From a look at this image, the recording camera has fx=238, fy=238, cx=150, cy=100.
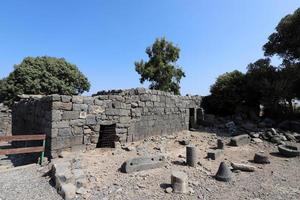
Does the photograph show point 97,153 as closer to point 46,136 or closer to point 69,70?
point 46,136

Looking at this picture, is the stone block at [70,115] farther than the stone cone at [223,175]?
Yes

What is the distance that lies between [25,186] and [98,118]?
12.7 ft

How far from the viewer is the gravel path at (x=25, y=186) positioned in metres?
4.96

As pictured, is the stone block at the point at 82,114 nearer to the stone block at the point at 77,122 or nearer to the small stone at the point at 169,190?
the stone block at the point at 77,122

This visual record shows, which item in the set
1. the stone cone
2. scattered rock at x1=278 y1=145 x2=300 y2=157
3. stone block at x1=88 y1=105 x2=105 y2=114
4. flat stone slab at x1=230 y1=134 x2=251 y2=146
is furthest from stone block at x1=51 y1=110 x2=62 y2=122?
scattered rock at x1=278 y1=145 x2=300 y2=157

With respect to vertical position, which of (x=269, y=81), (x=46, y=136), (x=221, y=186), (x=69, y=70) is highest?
(x=69, y=70)

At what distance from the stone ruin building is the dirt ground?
0.84 metres

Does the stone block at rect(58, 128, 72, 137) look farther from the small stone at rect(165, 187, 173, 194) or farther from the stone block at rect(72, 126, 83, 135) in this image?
the small stone at rect(165, 187, 173, 194)

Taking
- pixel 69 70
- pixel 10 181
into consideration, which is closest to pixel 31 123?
pixel 10 181

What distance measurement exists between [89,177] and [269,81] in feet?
46.6

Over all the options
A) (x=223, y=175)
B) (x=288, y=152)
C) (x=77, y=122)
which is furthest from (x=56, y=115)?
(x=288, y=152)

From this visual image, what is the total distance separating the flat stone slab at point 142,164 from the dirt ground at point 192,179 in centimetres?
17

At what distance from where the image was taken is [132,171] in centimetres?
658

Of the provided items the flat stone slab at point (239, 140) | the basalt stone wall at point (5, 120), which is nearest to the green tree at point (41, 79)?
the basalt stone wall at point (5, 120)
